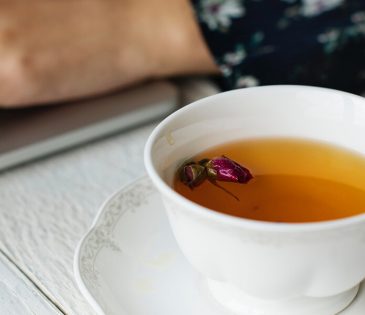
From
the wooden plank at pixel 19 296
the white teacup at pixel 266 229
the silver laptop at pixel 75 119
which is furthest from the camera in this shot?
the silver laptop at pixel 75 119

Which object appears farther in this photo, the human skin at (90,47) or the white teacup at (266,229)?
the human skin at (90,47)

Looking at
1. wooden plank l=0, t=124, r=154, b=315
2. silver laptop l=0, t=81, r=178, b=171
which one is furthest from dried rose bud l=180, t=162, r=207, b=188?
silver laptop l=0, t=81, r=178, b=171

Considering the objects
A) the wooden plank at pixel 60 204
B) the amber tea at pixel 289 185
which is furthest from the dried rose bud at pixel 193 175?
the wooden plank at pixel 60 204

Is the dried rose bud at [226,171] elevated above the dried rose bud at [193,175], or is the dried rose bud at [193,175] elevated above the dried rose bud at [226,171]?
the dried rose bud at [193,175]

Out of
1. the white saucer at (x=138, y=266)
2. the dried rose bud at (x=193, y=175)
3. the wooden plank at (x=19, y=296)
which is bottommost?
→ the wooden plank at (x=19, y=296)

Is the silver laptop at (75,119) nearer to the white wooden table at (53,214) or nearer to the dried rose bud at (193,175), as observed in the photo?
the white wooden table at (53,214)

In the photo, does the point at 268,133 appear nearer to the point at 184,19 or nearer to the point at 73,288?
the point at 73,288

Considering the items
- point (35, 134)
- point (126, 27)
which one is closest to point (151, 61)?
point (126, 27)

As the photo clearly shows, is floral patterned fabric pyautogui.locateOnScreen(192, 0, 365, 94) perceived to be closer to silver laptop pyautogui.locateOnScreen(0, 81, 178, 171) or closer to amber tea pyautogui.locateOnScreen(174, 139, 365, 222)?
silver laptop pyautogui.locateOnScreen(0, 81, 178, 171)

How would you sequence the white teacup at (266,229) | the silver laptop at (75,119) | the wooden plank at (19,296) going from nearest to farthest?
the white teacup at (266,229), the wooden plank at (19,296), the silver laptop at (75,119)
